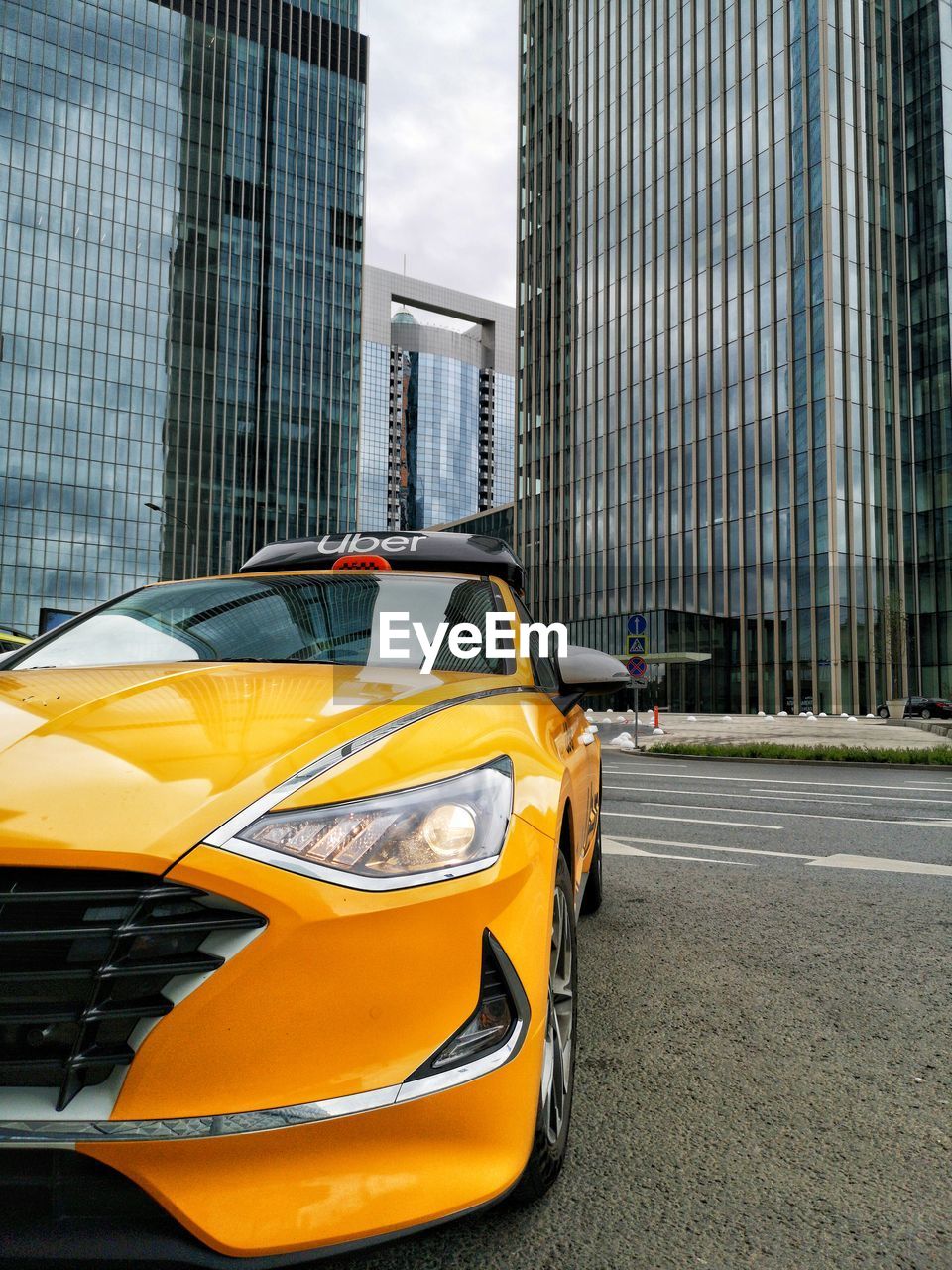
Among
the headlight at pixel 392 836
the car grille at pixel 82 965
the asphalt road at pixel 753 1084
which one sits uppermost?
the headlight at pixel 392 836

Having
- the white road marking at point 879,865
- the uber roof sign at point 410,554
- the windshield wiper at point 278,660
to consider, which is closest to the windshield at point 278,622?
the windshield wiper at point 278,660

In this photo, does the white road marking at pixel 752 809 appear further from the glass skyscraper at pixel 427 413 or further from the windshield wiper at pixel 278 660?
the glass skyscraper at pixel 427 413

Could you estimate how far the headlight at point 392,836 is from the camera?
4.57 ft

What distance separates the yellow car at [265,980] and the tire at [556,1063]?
1 centimetres

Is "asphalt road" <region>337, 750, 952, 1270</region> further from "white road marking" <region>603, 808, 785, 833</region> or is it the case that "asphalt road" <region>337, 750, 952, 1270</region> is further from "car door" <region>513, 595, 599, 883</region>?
"white road marking" <region>603, 808, 785, 833</region>

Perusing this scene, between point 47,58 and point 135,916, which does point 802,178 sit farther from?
point 47,58

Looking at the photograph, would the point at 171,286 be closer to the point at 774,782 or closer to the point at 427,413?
the point at 427,413

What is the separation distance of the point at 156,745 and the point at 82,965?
18.1 inches

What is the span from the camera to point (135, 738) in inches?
65.4

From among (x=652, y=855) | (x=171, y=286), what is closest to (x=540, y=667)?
(x=652, y=855)

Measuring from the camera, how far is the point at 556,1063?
1.88 meters

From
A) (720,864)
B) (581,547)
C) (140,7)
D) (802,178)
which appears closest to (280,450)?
(581,547)

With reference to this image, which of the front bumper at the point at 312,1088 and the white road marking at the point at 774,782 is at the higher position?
the front bumper at the point at 312,1088

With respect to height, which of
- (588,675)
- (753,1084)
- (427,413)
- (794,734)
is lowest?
(794,734)
